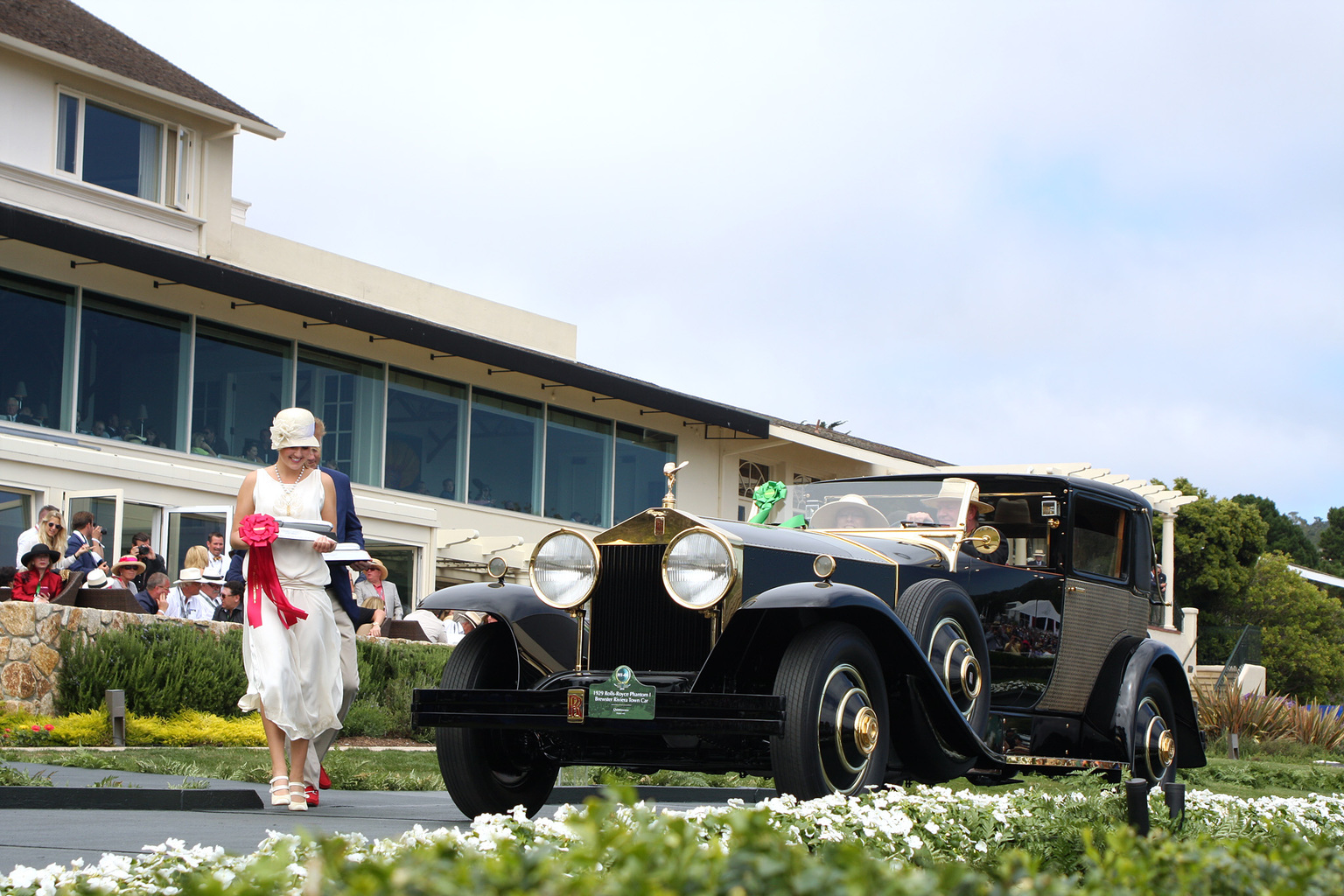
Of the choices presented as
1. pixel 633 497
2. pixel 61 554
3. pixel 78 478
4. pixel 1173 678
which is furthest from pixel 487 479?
pixel 1173 678

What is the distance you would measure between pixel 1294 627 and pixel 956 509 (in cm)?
4066

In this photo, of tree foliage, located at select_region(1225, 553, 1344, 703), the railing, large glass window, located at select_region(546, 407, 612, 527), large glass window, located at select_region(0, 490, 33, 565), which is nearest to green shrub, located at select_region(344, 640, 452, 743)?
large glass window, located at select_region(0, 490, 33, 565)

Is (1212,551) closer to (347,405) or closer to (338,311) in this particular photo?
(347,405)

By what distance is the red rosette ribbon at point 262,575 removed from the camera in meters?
6.90

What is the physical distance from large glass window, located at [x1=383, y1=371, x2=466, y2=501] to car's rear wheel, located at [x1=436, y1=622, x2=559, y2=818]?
16.3 m

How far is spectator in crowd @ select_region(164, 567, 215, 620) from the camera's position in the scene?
45.0ft

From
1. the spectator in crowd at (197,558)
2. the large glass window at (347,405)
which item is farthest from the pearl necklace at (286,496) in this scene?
the large glass window at (347,405)

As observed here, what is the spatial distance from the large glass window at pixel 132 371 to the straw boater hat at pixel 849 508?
1318cm

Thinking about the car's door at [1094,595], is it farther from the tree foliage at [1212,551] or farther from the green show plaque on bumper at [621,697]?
the tree foliage at [1212,551]

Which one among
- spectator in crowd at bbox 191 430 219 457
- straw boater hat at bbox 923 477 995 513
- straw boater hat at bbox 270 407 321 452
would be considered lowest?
straw boater hat at bbox 923 477 995 513

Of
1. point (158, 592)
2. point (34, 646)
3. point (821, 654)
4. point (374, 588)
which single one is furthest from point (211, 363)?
point (821, 654)

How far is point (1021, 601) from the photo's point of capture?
820 cm

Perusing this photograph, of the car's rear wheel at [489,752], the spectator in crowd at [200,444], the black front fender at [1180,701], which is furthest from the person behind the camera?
the spectator in crowd at [200,444]

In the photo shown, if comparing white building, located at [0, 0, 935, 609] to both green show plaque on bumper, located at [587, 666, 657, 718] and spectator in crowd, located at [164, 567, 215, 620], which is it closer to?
spectator in crowd, located at [164, 567, 215, 620]
